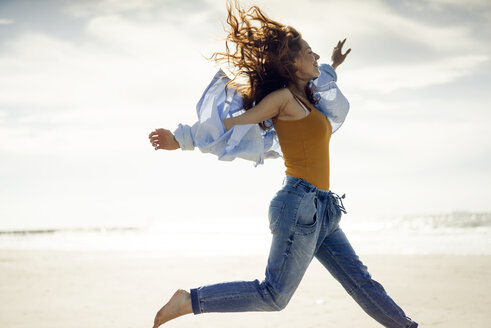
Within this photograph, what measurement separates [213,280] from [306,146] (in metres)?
4.88

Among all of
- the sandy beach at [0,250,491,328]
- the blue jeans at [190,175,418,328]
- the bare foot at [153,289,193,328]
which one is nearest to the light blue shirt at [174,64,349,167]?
the blue jeans at [190,175,418,328]

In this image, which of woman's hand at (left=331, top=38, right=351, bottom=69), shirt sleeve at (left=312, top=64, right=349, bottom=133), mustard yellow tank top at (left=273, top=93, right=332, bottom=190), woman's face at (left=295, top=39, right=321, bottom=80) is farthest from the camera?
woman's hand at (left=331, top=38, right=351, bottom=69)

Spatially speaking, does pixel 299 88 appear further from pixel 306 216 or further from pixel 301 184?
pixel 306 216

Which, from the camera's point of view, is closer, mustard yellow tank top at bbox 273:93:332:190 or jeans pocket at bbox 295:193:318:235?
jeans pocket at bbox 295:193:318:235

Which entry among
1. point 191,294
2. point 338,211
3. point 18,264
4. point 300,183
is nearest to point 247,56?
point 300,183

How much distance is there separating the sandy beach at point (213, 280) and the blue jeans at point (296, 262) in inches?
65.1

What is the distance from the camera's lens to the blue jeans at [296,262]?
7.69ft

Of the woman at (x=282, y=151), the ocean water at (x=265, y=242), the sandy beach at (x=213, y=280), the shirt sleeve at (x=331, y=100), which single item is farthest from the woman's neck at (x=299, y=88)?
the ocean water at (x=265, y=242)

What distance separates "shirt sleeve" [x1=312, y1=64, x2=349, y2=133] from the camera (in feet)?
9.31

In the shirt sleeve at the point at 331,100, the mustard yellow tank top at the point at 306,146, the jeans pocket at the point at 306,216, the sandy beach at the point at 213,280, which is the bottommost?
the sandy beach at the point at 213,280

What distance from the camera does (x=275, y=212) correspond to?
2.36m

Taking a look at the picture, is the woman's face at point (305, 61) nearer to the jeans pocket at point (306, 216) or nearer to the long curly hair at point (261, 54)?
the long curly hair at point (261, 54)

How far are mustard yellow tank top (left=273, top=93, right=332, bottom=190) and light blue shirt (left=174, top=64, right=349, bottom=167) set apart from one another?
143 millimetres

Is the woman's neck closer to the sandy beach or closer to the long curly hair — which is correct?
the long curly hair
